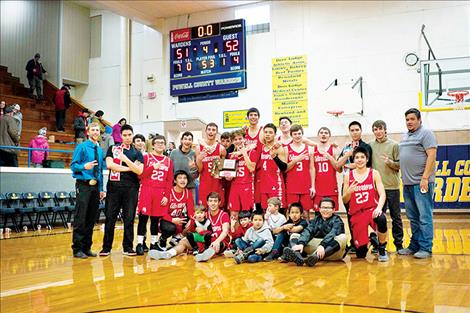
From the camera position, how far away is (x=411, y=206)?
543cm

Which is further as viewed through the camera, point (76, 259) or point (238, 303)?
point (76, 259)

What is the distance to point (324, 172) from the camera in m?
5.76

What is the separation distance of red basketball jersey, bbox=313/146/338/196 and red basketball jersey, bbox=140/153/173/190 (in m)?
1.90

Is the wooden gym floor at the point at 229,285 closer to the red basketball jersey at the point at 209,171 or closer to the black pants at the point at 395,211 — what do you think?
the black pants at the point at 395,211

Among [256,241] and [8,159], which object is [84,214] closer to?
[256,241]

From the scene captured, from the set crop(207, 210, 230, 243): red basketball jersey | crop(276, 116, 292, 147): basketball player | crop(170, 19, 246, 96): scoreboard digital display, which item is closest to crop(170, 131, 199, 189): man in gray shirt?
crop(207, 210, 230, 243): red basketball jersey

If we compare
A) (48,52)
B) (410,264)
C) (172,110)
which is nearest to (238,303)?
(410,264)

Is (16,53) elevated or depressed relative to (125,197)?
elevated

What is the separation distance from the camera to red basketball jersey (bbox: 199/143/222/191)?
595 cm

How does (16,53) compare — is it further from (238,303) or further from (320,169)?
(238,303)

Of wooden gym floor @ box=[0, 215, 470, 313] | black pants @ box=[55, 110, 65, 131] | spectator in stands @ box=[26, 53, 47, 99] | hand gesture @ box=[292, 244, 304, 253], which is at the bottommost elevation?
wooden gym floor @ box=[0, 215, 470, 313]

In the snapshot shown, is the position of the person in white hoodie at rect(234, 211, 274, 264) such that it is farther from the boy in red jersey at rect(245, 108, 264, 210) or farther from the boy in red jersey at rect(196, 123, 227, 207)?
the boy in red jersey at rect(196, 123, 227, 207)

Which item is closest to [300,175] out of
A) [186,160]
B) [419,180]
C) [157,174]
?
[419,180]

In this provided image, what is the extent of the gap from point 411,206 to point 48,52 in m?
14.8
